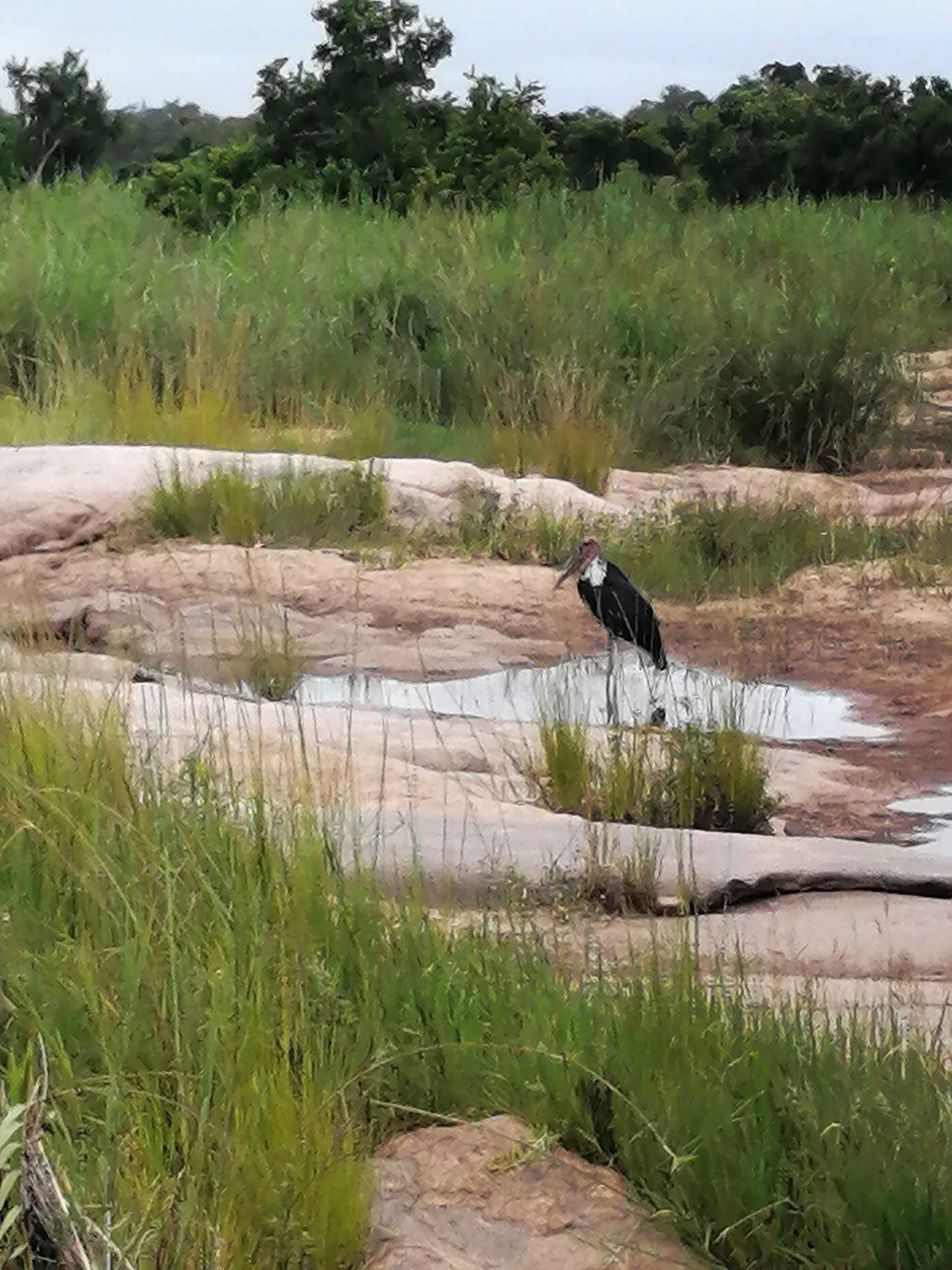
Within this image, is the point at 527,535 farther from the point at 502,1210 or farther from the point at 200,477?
the point at 502,1210

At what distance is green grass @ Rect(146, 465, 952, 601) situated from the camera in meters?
6.66

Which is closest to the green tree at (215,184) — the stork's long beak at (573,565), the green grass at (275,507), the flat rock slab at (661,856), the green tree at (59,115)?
the green tree at (59,115)

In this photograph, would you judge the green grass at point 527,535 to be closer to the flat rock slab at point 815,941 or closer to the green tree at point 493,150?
the flat rock slab at point 815,941

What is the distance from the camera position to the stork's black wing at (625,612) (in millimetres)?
5133

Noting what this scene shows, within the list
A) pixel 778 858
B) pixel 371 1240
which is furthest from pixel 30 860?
pixel 778 858

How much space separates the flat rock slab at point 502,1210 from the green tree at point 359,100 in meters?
12.8

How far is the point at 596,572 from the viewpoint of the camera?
5.32m

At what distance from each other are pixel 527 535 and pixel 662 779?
2.84 metres

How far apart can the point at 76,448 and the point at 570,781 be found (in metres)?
3.67

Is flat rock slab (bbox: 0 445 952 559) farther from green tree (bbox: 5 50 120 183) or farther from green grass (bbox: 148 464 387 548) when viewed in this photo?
green tree (bbox: 5 50 120 183)

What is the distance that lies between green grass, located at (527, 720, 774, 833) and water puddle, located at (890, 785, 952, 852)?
38 centimetres

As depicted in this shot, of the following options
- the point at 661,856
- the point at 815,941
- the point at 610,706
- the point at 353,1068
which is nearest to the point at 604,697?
the point at 610,706

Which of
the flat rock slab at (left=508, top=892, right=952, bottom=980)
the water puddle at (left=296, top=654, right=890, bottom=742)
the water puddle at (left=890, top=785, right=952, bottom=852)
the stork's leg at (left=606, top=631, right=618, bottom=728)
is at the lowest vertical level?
the water puddle at (left=890, top=785, right=952, bottom=852)

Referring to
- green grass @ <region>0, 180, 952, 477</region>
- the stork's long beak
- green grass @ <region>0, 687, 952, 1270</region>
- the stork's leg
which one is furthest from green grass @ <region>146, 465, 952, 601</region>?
green grass @ <region>0, 687, 952, 1270</region>
